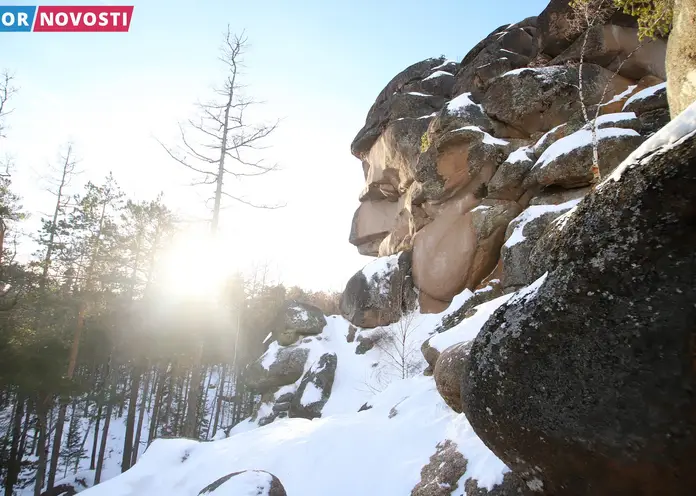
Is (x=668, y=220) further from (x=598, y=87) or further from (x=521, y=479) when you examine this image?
(x=598, y=87)

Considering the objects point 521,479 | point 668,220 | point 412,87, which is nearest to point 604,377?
point 668,220

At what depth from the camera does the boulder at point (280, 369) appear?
21.4 meters

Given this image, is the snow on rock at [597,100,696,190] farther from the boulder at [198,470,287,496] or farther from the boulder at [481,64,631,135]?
the boulder at [481,64,631,135]

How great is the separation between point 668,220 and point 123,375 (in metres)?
36.7

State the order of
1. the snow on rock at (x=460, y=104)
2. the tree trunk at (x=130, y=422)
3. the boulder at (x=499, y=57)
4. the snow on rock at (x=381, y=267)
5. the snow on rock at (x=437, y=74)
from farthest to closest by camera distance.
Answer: the snow on rock at (x=437, y=74)
the snow on rock at (x=381, y=267)
the boulder at (x=499, y=57)
the snow on rock at (x=460, y=104)
the tree trunk at (x=130, y=422)

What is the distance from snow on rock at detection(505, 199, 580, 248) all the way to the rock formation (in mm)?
54

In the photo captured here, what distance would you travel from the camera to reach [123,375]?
2956cm

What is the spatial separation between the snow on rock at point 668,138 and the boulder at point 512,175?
1293 centimetres

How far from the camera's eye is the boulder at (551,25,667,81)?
14247 mm

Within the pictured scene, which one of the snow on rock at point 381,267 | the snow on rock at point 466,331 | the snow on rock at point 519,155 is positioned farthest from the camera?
the snow on rock at point 381,267

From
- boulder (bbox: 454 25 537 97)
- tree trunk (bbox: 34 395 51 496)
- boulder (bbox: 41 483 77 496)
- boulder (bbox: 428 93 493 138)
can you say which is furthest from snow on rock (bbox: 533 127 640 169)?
boulder (bbox: 41 483 77 496)

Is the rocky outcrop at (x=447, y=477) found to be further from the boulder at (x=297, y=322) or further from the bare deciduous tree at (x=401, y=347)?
the boulder at (x=297, y=322)

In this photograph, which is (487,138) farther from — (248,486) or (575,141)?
(248,486)

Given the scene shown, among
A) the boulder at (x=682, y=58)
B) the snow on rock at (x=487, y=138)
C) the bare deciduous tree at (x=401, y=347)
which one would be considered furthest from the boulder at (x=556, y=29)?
the bare deciduous tree at (x=401, y=347)
